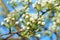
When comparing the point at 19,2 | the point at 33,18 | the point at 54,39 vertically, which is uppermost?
the point at 19,2

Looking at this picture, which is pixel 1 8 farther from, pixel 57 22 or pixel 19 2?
pixel 57 22

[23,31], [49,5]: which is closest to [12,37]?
[23,31]

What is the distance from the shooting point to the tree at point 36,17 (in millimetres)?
1134

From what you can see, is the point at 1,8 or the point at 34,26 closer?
the point at 34,26

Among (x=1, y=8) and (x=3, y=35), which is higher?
(x=1, y=8)

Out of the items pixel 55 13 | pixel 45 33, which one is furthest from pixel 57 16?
pixel 45 33

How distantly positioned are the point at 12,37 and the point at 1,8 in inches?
11.4

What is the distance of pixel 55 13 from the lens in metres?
1.23

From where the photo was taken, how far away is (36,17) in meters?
1.15

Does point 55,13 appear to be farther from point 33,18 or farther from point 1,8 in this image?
point 1,8

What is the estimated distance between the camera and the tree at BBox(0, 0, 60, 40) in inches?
44.6

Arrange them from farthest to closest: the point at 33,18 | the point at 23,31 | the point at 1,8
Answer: the point at 1,8, the point at 23,31, the point at 33,18

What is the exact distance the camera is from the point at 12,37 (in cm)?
143

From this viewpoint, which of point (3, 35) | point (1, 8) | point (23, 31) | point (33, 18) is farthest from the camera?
point (1, 8)
